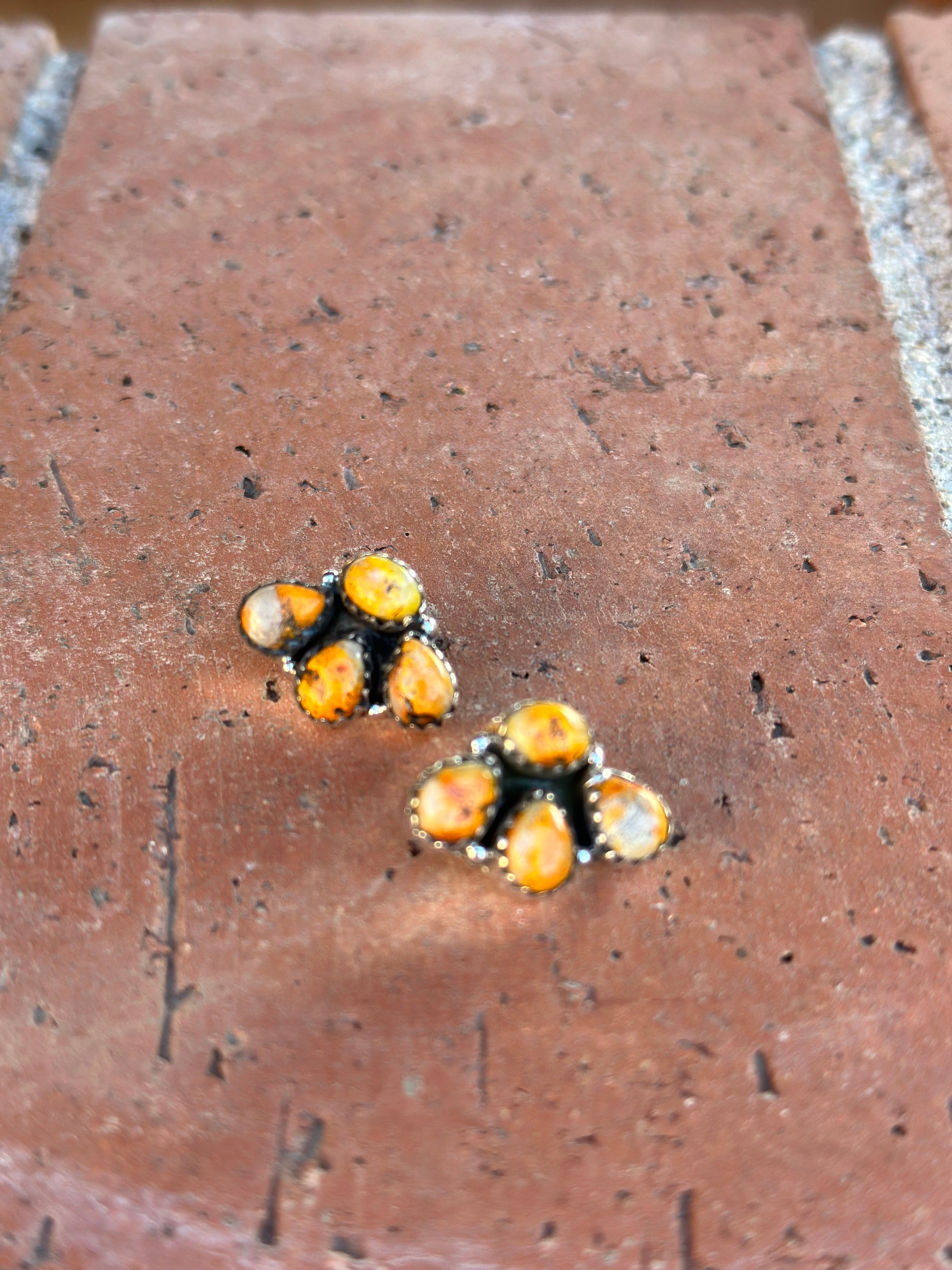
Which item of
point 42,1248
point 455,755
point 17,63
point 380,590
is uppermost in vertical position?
point 17,63

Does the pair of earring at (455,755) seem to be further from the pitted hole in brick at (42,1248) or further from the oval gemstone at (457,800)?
the pitted hole in brick at (42,1248)

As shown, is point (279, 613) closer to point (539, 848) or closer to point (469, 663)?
point (469, 663)

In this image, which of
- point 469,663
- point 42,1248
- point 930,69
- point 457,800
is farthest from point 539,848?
point 930,69

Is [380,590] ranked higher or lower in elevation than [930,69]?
lower

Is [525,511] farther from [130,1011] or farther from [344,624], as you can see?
[130,1011]

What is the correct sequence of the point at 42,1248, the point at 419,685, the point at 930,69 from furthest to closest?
the point at 930,69 < the point at 419,685 < the point at 42,1248

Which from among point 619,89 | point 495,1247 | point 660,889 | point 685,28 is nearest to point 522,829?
point 660,889

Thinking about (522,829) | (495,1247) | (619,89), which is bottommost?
(495,1247)
